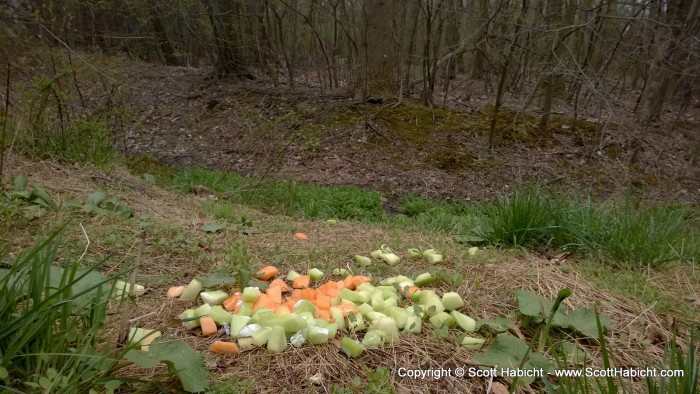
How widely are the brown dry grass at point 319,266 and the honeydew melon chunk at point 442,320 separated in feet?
0.31

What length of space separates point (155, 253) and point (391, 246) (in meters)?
1.56

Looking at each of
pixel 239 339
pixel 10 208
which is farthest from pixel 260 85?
pixel 239 339

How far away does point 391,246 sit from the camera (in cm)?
307

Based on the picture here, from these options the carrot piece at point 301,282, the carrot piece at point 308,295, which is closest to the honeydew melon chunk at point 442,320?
the carrot piece at point 308,295

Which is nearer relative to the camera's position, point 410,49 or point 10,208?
point 10,208

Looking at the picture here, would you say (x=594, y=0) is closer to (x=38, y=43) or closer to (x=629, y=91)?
(x=629, y=91)

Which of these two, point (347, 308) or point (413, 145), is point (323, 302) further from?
point (413, 145)

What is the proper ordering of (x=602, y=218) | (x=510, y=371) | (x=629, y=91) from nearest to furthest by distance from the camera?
Result: 1. (x=510, y=371)
2. (x=602, y=218)
3. (x=629, y=91)

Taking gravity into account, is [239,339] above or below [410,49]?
below

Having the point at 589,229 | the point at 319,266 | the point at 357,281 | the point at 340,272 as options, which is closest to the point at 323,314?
the point at 357,281

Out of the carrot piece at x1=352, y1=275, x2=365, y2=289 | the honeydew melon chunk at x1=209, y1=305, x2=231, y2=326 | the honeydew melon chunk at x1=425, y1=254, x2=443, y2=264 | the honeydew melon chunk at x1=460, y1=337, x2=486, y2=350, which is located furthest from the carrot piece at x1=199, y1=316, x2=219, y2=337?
the honeydew melon chunk at x1=425, y1=254, x2=443, y2=264

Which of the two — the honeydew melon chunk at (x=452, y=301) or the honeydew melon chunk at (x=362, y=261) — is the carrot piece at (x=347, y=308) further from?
the honeydew melon chunk at (x=362, y=261)

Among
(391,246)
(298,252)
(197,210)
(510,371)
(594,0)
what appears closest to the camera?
(510,371)

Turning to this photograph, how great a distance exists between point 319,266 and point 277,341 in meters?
0.99
